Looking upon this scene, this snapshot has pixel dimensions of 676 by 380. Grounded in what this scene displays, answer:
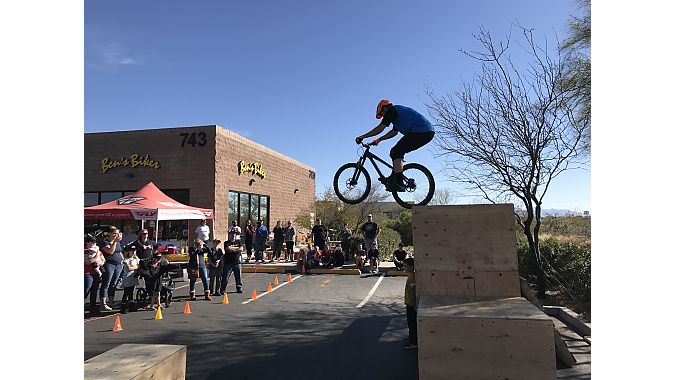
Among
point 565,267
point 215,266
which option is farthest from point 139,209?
point 565,267

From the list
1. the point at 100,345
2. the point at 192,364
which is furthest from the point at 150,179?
the point at 192,364

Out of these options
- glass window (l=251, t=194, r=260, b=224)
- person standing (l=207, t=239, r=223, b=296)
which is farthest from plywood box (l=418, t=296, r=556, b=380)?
glass window (l=251, t=194, r=260, b=224)

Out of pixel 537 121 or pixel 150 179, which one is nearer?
pixel 537 121

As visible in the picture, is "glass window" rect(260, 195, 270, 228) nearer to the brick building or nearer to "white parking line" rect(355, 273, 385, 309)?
the brick building

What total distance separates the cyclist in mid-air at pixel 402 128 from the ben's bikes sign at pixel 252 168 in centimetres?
1832

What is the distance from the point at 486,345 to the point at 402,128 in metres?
2.88

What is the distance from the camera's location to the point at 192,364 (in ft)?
20.0

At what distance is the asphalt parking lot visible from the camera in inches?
232

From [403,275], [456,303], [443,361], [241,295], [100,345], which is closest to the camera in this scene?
[443,361]

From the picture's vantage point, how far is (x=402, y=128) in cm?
481

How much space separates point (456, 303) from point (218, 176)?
17.1 metres
